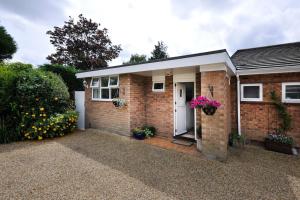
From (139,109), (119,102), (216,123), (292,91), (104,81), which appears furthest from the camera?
(104,81)

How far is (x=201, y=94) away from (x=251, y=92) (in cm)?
280

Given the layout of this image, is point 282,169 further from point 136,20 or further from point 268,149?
point 136,20

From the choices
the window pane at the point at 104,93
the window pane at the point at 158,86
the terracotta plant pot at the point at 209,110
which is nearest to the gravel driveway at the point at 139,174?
the terracotta plant pot at the point at 209,110

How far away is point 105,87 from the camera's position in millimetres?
7582

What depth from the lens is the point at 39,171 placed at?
3.59 m

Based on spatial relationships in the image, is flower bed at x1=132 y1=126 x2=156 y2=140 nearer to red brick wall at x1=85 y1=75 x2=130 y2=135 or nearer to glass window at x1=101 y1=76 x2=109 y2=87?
red brick wall at x1=85 y1=75 x2=130 y2=135

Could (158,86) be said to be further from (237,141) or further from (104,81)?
(237,141)

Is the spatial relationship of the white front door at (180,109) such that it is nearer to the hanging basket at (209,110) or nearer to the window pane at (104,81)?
the hanging basket at (209,110)

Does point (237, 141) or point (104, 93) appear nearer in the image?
point (237, 141)

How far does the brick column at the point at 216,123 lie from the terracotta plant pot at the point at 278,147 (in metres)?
2.08

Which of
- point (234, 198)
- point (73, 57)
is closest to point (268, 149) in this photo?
point (234, 198)

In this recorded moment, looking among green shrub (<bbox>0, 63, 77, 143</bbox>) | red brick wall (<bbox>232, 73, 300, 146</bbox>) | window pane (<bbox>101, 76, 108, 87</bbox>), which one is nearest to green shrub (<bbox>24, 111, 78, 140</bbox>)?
green shrub (<bbox>0, 63, 77, 143</bbox>)

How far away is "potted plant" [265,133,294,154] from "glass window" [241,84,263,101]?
1.44 m

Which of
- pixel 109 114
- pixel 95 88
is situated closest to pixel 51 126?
pixel 109 114
